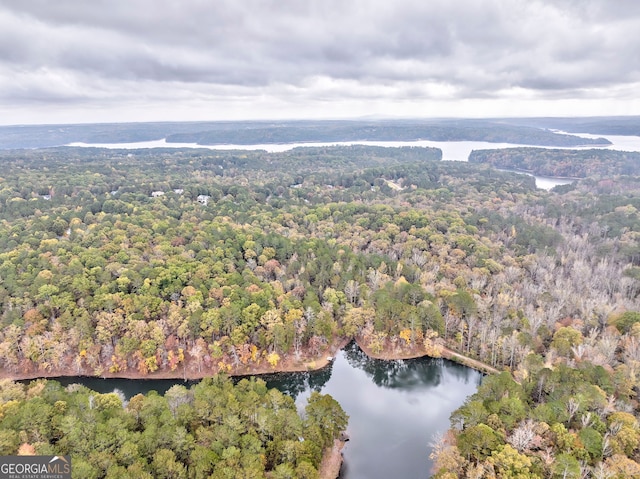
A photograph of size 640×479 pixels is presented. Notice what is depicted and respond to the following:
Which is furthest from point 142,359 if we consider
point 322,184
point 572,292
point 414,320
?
point 322,184

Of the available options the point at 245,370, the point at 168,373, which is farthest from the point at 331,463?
the point at 168,373

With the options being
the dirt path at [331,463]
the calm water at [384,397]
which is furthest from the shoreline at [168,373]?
the dirt path at [331,463]

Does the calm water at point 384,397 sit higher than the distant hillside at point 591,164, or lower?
lower

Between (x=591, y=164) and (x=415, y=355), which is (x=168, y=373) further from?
(x=591, y=164)

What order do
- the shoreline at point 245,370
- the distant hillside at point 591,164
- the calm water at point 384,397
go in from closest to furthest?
the calm water at point 384,397 < the shoreline at point 245,370 < the distant hillside at point 591,164

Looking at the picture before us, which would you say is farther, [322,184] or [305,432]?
[322,184]

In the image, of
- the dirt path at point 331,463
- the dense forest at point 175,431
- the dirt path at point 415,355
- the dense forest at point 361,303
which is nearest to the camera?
the dense forest at point 175,431

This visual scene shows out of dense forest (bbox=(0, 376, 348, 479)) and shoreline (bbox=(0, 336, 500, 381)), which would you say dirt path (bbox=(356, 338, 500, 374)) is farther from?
dense forest (bbox=(0, 376, 348, 479))

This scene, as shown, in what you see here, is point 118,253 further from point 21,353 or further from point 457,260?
point 457,260

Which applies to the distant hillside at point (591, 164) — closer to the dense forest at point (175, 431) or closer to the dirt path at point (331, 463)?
the dirt path at point (331, 463)
